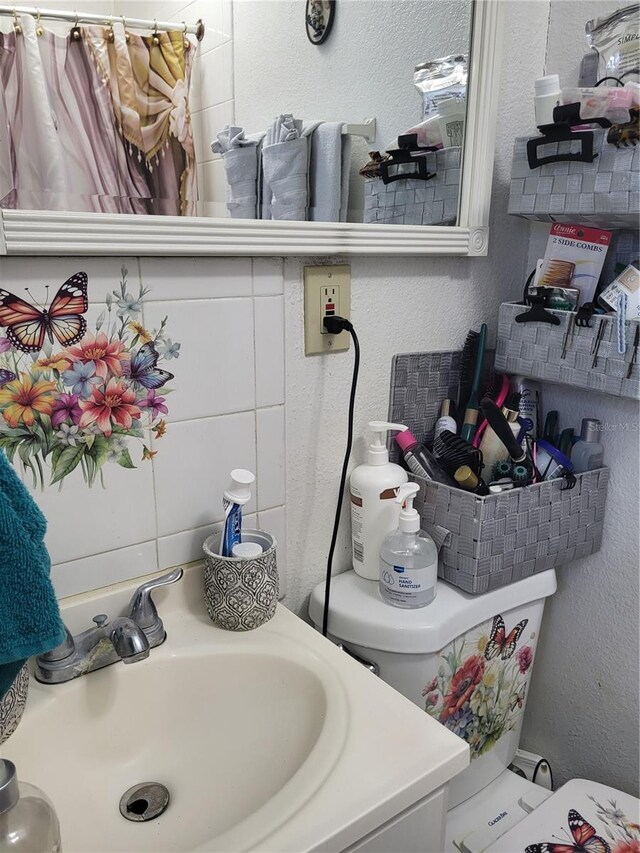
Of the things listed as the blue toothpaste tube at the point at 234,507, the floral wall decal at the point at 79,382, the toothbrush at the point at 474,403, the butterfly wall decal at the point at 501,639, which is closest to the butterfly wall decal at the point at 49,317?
the floral wall decal at the point at 79,382

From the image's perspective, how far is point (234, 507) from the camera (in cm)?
77

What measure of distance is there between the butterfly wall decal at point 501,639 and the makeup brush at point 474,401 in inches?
10.9

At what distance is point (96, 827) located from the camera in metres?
0.63

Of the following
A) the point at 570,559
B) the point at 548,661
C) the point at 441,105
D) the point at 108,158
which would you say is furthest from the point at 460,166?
the point at 548,661

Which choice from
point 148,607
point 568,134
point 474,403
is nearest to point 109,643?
point 148,607

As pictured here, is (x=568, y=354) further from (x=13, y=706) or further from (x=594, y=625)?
(x=13, y=706)

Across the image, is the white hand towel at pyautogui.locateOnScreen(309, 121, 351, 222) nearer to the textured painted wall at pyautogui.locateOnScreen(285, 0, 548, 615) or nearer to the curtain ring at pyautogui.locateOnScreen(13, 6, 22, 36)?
the textured painted wall at pyautogui.locateOnScreen(285, 0, 548, 615)

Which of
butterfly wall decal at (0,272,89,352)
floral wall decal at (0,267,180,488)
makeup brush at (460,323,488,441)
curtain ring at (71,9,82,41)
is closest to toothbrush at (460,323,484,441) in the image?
makeup brush at (460,323,488,441)

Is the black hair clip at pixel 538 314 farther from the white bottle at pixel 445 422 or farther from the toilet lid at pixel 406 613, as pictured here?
the toilet lid at pixel 406 613

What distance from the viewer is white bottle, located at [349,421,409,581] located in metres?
0.90

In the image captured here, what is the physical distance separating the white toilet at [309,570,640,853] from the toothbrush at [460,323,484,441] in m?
0.24

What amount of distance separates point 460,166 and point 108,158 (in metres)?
0.52

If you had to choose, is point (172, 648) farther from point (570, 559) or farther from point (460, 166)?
point (460, 166)

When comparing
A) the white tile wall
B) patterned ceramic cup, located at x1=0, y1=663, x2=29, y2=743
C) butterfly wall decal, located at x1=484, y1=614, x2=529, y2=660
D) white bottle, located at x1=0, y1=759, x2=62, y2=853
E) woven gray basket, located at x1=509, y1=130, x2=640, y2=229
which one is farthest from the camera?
butterfly wall decal, located at x1=484, y1=614, x2=529, y2=660
